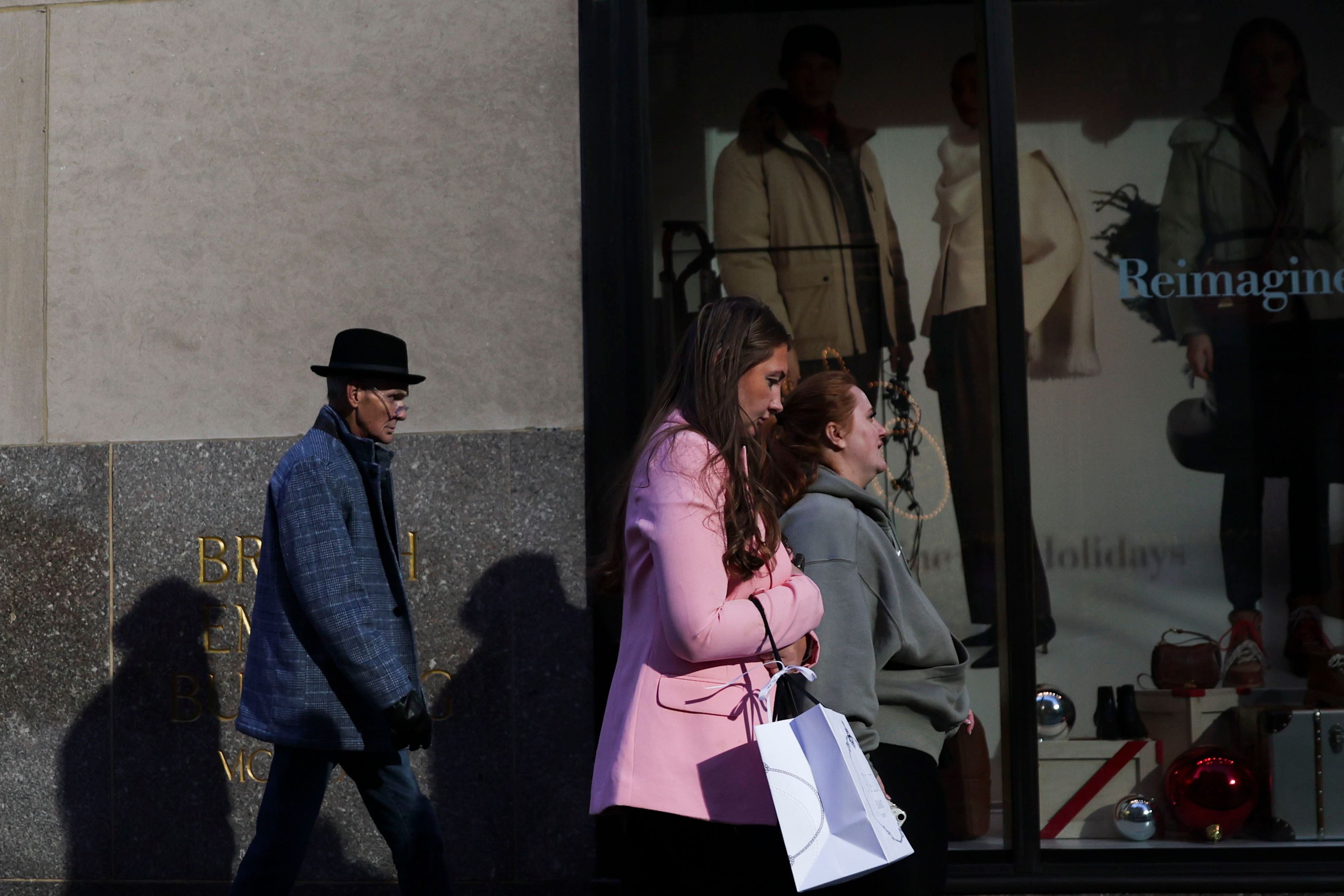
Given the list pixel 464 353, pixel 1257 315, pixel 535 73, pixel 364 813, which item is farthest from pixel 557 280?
pixel 1257 315

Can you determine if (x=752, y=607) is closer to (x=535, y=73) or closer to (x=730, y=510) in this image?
(x=730, y=510)

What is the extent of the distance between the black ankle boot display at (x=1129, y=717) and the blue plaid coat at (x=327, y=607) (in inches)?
116

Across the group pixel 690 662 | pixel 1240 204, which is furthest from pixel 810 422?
pixel 1240 204

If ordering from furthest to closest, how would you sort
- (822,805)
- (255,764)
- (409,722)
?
(255,764) < (409,722) < (822,805)

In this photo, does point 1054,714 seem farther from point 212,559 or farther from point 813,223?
point 212,559

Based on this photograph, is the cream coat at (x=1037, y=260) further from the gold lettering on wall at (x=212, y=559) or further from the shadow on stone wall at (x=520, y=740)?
the gold lettering on wall at (x=212, y=559)

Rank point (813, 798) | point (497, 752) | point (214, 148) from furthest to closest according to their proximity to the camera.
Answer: point (214, 148) → point (497, 752) → point (813, 798)

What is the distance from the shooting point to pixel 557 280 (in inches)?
180

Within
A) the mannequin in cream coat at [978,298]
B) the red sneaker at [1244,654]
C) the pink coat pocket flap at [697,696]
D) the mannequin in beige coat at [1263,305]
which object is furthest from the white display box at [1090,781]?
the pink coat pocket flap at [697,696]

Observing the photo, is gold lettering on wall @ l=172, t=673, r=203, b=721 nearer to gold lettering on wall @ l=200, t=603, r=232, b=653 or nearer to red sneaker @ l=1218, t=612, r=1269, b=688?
gold lettering on wall @ l=200, t=603, r=232, b=653

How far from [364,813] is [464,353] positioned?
1.65 m

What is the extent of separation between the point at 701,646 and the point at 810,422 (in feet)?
2.90

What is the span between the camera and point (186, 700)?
462cm

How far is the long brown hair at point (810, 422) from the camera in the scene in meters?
2.95
